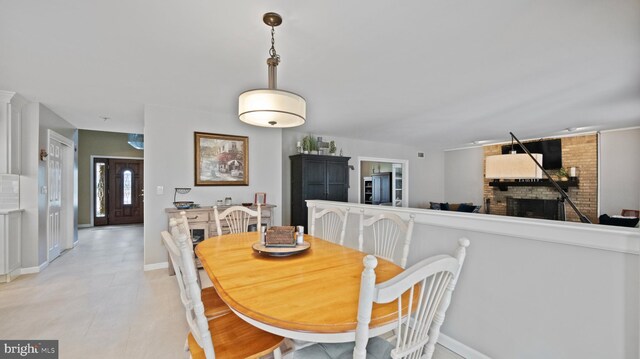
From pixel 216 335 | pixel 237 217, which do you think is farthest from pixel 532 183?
pixel 216 335

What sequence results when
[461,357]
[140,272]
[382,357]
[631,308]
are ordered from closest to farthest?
[382,357]
[631,308]
[461,357]
[140,272]

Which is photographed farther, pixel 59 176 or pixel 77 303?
pixel 59 176

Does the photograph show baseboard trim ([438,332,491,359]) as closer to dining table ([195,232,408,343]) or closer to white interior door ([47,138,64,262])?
dining table ([195,232,408,343])

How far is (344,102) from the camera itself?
12.4ft

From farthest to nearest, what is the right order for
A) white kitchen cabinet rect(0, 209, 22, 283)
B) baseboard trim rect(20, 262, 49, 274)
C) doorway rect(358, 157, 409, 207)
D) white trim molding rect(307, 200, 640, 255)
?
1. doorway rect(358, 157, 409, 207)
2. baseboard trim rect(20, 262, 49, 274)
3. white kitchen cabinet rect(0, 209, 22, 283)
4. white trim molding rect(307, 200, 640, 255)

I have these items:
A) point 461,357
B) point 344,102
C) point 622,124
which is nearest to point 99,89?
point 344,102

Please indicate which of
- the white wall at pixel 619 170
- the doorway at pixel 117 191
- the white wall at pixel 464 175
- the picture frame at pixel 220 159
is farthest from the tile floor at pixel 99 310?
the white wall at pixel 464 175

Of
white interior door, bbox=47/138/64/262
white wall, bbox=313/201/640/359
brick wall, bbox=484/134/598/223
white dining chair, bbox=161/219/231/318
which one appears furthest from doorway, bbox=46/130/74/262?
brick wall, bbox=484/134/598/223

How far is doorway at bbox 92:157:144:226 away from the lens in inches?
302

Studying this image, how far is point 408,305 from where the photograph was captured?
1010mm

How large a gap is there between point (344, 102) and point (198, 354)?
326cm

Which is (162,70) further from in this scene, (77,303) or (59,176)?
(59,176)

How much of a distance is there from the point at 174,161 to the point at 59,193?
2.50 meters

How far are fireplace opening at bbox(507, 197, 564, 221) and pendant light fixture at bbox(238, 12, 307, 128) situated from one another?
6845mm
